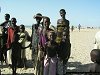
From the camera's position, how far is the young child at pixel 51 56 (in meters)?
8.22

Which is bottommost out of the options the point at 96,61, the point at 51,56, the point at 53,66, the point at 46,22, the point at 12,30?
the point at 53,66

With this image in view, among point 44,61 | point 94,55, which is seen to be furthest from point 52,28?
point 94,55

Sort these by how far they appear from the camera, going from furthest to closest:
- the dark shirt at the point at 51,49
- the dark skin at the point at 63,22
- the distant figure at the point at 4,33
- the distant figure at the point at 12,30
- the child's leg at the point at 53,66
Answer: the distant figure at the point at 4,33 → the distant figure at the point at 12,30 → the dark skin at the point at 63,22 → the child's leg at the point at 53,66 → the dark shirt at the point at 51,49

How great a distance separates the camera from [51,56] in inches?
326

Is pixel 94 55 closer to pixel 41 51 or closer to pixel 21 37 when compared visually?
pixel 41 51

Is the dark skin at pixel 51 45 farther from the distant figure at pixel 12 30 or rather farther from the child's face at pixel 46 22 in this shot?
the distant figure at pixel 12 30

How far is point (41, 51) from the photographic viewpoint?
869 centimetres

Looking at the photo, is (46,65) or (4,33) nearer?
(46,65)

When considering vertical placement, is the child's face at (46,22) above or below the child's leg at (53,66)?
above

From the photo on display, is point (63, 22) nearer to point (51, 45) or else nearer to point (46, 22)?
point (46, 22)

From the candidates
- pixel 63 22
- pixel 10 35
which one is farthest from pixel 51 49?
pixel 10 35

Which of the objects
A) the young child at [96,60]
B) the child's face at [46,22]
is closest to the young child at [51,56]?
the child's face at [46,22]

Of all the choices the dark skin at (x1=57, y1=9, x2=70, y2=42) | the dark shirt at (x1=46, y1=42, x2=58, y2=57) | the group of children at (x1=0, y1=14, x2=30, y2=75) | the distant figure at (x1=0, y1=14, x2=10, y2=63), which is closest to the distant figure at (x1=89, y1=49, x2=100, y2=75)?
the dark shirt at (x1=46, y1=42, x2=58, y2=57)

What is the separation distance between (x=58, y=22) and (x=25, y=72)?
89.1 inches
